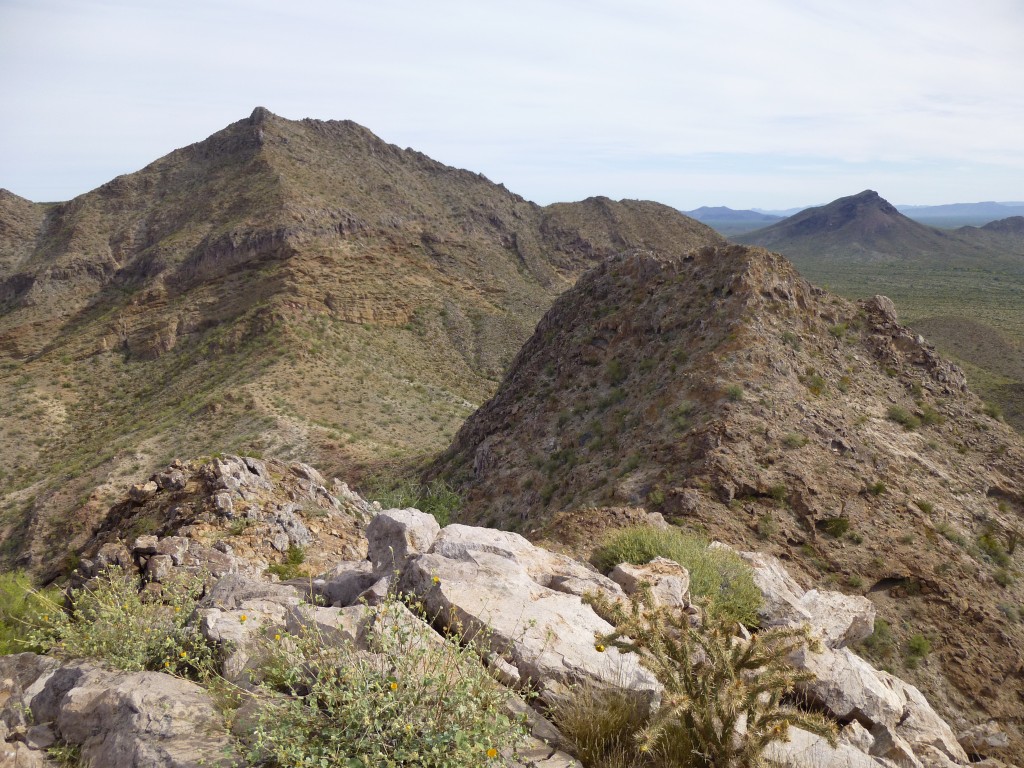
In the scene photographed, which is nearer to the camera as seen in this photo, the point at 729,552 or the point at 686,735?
the point at 686,735

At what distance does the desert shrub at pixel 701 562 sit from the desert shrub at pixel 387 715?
11.8 ft

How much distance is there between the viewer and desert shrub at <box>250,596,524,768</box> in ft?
10.3

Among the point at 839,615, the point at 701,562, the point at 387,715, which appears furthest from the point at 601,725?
the point at 839,615

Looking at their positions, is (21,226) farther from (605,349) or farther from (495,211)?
(605,349)

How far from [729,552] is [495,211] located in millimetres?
75302

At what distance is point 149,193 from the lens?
205 feet

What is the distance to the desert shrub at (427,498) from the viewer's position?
15827 mm

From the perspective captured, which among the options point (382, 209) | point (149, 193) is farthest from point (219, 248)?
point (149, 193)

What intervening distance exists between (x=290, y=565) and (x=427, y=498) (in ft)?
23.7

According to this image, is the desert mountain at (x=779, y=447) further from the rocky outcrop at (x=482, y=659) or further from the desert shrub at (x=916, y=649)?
the rocky outcrop at (x=482, y=659)

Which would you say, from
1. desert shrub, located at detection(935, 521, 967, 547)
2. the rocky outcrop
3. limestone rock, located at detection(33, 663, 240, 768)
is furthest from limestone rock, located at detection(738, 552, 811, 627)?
limestone rock, located at detection(33, 663, 240, 768)

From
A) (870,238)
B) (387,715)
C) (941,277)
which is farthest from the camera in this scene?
(870,238)

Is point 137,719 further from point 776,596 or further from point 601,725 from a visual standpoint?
point 776,596

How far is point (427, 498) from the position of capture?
55.6ft
